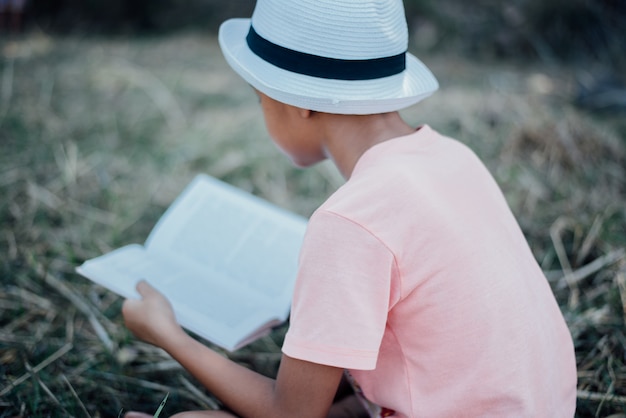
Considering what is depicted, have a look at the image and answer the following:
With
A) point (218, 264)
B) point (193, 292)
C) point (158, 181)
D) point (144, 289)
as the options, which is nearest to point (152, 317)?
point (144, 289)

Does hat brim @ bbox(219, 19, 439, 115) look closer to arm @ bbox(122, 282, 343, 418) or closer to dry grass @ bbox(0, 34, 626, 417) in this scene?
arm @ bbox(122, 282, 343, 418)

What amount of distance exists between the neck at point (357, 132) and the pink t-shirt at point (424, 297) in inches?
2.5

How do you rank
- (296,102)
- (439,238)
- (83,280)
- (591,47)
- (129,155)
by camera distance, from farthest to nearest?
(591,47) → (129,155) → (83,280) → (296,102) → (439,238)

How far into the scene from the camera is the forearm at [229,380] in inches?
46.4

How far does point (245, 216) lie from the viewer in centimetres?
176

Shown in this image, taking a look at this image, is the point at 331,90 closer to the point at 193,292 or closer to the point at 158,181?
the point at 193,292

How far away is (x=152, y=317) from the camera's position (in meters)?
1.33

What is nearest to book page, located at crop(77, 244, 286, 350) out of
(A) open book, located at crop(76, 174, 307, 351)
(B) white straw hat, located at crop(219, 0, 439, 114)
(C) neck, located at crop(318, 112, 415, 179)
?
(A) open book, located at crop(76, 174, 307, 351)

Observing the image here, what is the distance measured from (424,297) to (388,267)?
0.10 m

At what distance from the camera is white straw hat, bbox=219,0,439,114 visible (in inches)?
44.8

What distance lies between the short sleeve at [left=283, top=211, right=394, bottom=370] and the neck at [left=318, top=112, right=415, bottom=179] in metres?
0.24

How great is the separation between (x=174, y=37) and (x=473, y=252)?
415cm

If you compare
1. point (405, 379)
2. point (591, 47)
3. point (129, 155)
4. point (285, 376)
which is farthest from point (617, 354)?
point (591, 47)

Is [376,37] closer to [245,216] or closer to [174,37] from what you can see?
[245,216]
